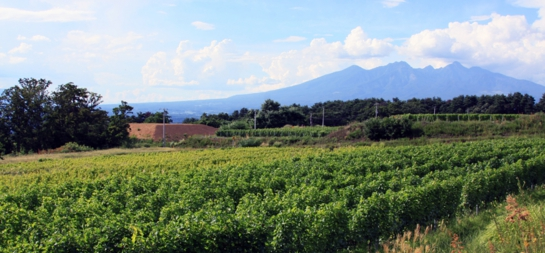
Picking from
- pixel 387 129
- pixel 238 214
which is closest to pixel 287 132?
pixel 387 129

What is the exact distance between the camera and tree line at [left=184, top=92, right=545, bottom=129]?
3278 inches

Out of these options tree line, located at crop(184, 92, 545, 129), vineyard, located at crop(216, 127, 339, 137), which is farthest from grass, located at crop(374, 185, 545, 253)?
tree line, located at crop(184, 92, 545, 129)

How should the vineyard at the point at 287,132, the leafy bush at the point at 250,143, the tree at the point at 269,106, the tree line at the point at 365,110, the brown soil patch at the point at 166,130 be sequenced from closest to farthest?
1. the leafy bush at the point at 250,143
2. the vineyard at the point at 287,132
3. the brown soil patch at the point at 166,130
4. the tree line at the point at 365,110
5. the tree at the point at 269,106

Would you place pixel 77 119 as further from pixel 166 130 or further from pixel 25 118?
pixel 166 130

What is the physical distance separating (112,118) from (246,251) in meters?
57.1

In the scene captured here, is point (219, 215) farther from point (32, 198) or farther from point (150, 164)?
point (150, 164)

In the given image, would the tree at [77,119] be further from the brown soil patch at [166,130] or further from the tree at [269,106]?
the tree at [269,106]

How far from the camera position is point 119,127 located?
2293 inches

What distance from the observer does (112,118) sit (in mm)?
60344

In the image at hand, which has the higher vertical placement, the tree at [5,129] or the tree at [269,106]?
the tree at [269,106]

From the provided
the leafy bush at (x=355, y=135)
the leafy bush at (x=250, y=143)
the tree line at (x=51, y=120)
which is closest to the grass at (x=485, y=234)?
the leafy bush at (x=355, y=135)

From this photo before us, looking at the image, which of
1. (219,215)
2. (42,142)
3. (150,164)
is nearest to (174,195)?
(219,215)

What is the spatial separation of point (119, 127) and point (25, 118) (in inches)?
446

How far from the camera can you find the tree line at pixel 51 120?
53.6 m
